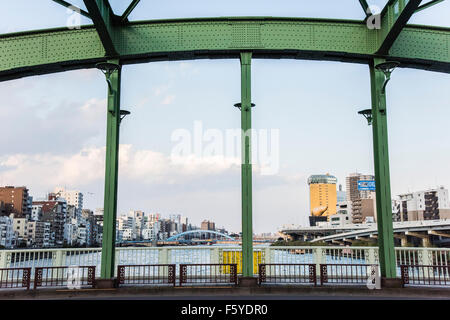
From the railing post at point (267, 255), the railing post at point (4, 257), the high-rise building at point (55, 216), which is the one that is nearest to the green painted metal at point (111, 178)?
the railing post at point (4, 257)

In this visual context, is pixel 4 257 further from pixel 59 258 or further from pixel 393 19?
pixel 393 19

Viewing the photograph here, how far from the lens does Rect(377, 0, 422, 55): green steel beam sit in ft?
37.8

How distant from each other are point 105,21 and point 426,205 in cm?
11970

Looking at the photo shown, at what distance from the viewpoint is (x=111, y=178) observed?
1301 centimetres

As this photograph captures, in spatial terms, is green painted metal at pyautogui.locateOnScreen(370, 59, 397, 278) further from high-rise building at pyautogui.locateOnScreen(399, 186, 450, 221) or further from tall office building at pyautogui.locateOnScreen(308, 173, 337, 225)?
tall office building at pyautogui.locateOnScreen(308, 173, 337, 225)

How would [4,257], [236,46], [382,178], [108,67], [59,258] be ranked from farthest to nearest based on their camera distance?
[59,258]
[4,257]
[236,46]
[382,178]
[108,67]

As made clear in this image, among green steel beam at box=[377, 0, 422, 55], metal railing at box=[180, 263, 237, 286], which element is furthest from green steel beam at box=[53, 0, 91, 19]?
green steel beam at box=[377, 0, 422, 55]

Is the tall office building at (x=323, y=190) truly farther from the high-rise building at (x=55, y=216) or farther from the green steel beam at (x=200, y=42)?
the green steel beam at (x=200, y=42)

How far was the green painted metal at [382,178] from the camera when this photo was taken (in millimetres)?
12859

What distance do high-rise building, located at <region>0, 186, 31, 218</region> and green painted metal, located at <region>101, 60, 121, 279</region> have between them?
394ft

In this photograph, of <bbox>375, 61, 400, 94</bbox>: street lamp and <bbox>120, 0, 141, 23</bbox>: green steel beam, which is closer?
<bbox>375, 61, 400, 94</bbox>: street lamp

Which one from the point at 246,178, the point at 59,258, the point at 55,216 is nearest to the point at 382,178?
the point at 246,178

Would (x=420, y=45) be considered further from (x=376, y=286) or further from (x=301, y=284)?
(x=301, y=284)
